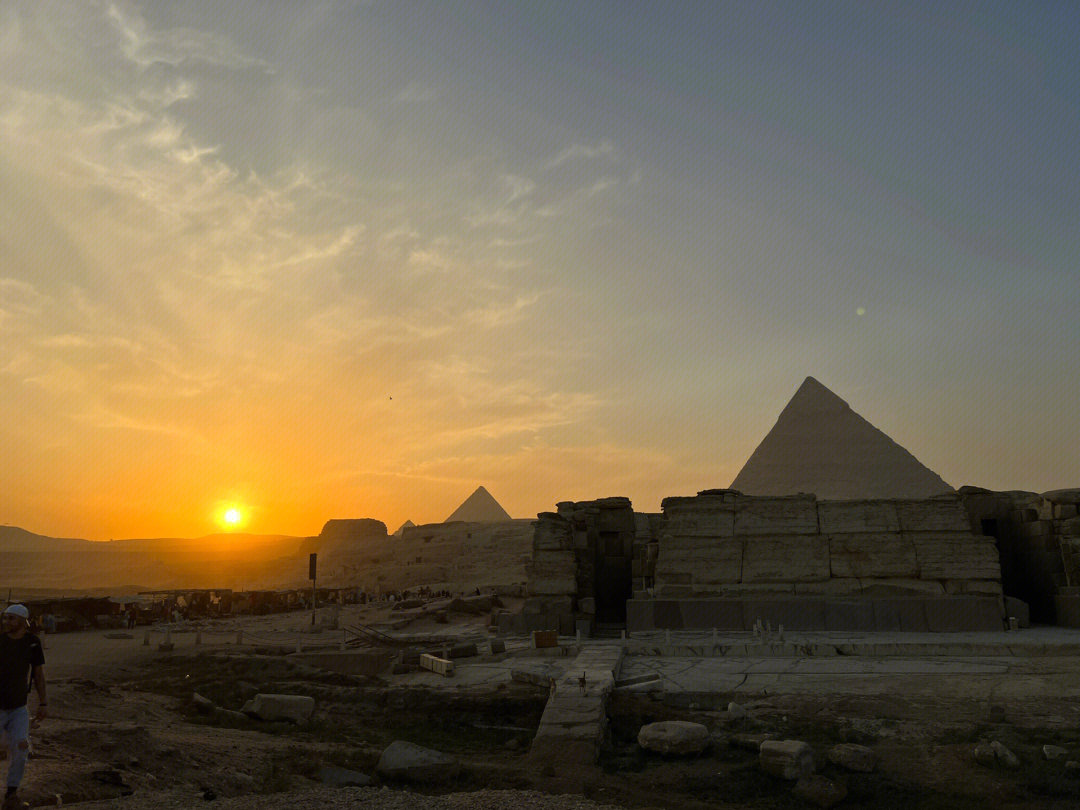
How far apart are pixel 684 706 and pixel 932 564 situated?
5892mm

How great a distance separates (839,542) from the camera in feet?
39.4

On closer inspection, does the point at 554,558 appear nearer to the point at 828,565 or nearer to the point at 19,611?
the point at 828,565

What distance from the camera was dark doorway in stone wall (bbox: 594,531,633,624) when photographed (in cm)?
1475

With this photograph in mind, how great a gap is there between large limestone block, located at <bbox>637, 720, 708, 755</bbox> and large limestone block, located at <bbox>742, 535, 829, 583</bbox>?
5829 millimetres

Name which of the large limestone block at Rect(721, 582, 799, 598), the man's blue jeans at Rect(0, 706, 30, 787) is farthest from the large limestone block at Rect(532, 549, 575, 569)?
the man's blue jeans at Rect(0, 706, 30, 787)

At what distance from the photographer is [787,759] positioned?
220 inches

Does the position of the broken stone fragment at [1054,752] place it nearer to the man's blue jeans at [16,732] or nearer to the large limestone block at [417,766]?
the large limestone block at [417,766]

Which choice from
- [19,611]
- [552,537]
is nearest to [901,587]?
[552,537]

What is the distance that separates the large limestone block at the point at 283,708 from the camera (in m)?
7.90

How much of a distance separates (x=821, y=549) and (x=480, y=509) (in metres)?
68.1

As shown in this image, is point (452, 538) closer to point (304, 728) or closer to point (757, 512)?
point (757, 512)

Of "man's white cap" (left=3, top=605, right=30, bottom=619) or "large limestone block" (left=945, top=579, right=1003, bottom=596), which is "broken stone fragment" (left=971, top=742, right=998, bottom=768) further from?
"man's white cap" (left=3, top=605, right=30, bottom=619)

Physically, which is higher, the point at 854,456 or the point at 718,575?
the point at 854,456

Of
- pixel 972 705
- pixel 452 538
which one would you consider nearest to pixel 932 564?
pixel 972 705
